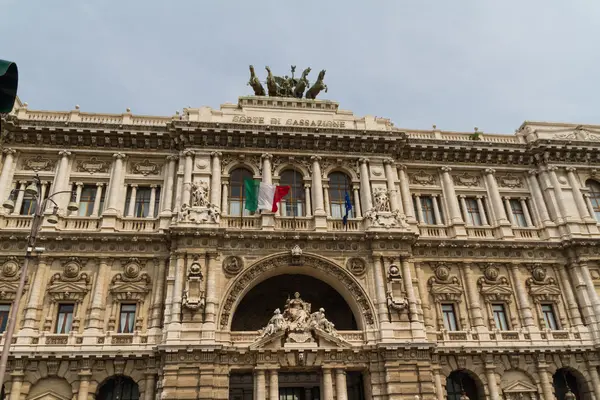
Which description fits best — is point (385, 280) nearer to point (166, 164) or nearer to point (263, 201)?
point (263, 201)

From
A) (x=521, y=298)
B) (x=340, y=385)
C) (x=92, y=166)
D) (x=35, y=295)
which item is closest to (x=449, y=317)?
(x=521, y=298)

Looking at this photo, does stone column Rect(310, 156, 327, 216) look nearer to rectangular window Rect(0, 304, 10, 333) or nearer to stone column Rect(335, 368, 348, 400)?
stone column Rect(335, 368, 348, 400)

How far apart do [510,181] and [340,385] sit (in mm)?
17483

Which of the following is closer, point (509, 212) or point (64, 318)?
point (64, 318)

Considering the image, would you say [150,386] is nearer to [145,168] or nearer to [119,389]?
[119,389]

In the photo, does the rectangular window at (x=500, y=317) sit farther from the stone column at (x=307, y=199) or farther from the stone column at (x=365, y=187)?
the stone column at (x=307, y=199)

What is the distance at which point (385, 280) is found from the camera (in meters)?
24.4

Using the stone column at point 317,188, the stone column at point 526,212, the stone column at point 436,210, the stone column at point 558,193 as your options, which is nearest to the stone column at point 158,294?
the stone column at point 317,188

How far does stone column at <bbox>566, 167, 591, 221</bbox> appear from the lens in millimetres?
28656

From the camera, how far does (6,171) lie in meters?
25.6

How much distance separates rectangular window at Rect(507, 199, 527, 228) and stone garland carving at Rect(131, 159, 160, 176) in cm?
2180

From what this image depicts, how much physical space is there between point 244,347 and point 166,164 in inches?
460

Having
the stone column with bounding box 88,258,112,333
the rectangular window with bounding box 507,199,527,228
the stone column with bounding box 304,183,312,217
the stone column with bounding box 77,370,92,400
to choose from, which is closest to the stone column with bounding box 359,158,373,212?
the stone column with bounding box 304,183,312,217

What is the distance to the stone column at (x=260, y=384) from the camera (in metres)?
21.3
